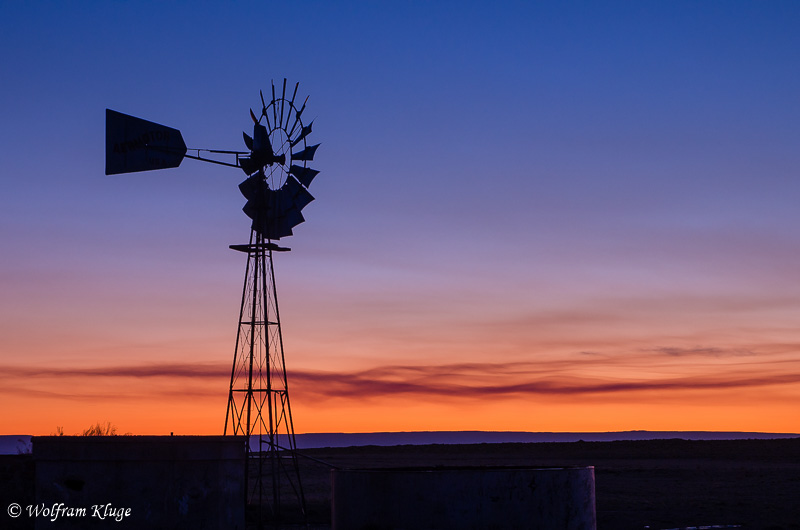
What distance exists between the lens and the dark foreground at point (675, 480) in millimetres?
28172

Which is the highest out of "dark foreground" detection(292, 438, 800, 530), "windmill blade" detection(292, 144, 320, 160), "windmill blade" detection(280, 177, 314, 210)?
"windmill blade" detection(292, 144, 320, 160)

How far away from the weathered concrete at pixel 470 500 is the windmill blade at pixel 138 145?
9799mm

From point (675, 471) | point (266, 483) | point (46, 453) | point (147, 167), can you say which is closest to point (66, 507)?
point (46, 453)

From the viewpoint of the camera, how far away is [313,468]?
2212 inches

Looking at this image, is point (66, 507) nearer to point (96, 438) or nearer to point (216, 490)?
point (96, 438)

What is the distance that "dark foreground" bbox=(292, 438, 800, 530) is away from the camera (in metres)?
28.2

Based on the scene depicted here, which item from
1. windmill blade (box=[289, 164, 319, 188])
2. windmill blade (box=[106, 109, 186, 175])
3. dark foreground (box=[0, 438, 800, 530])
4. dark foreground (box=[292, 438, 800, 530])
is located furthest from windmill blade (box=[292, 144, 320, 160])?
dark foreground (box=[292, 438, 800, 530])

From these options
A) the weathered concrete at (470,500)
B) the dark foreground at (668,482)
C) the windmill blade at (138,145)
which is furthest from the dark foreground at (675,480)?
the windmill blade at (138,145)

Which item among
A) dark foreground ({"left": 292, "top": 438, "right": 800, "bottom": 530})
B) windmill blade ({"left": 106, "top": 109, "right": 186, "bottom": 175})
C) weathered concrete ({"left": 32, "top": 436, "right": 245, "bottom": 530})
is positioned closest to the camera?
weathered concrete ({"left": 32, "top": 436, "right": 245, "bottom": 530})

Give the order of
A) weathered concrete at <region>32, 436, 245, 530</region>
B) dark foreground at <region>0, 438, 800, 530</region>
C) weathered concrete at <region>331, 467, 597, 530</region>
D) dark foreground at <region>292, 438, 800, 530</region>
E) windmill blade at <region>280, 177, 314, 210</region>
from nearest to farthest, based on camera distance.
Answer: weathered concrete at <region>331, 467, 597, 530</region> < weathered concrete at <region>32, 436, 245, 530</region> < windmill blade at <region>280, 177, 314, 210</region> < dark foreground at <region>0, 438, 800, 530</region> < dark foreground at <region>292, 438, 800, 530</region>

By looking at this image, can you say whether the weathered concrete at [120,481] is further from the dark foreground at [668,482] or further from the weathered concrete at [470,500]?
the weathered concrete at [470,500]

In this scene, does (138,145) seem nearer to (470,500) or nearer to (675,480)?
(470,500)

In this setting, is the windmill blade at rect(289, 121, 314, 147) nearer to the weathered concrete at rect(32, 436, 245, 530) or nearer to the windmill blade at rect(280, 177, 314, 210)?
the windmill blade at rect(280, 177, 314, 210)

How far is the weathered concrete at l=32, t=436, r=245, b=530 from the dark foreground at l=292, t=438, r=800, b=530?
8.36m
